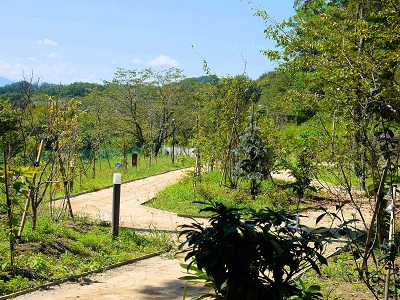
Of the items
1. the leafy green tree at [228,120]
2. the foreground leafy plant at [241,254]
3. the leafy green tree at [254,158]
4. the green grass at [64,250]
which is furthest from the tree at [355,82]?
the green grass at [64,250]

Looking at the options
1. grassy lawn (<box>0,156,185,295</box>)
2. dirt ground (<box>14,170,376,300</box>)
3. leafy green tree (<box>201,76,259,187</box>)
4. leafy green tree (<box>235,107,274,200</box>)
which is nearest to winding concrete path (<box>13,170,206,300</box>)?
dirt ground (<box>14,170,376,300</box>)

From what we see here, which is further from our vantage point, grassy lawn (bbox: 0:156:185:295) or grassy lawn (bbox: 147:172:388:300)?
grassy lawn (bbox: 0:156:185:295)

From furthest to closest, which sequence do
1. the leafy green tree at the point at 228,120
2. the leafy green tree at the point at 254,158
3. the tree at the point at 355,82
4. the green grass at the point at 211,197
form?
the leafy green tree at the point at 228,120, the leafy green tree at the point at 254,158, the green grass at the point at 211,197, the tree at the point at 355,82

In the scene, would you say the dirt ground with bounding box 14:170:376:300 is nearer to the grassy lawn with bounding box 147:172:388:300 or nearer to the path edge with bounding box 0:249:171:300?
the path edge with bounding box 0:249:171:300

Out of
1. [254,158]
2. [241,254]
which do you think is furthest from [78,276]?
[254,158]


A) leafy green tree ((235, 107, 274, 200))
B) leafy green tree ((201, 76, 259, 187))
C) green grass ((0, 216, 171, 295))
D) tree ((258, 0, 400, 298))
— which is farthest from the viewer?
leafy green tree ((201, 76, 259, 187))

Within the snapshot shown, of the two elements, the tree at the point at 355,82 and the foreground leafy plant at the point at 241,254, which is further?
the tree at the point at 355,82

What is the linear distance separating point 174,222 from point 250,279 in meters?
8.03

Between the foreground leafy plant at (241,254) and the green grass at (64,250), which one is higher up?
the foreground leafy plant at (241,254)

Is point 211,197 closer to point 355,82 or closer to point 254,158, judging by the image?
point 254,158

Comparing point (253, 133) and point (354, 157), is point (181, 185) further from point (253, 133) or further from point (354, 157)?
point (354, 157)

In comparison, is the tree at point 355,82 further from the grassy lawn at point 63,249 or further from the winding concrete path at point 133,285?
the grassy lawn at point 63,249

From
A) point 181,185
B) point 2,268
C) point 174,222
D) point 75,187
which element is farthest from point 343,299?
point 75,187

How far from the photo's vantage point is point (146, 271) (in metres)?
6.71
